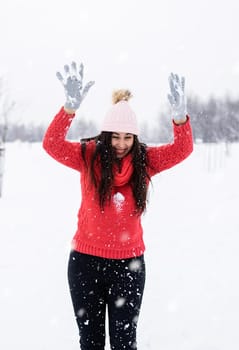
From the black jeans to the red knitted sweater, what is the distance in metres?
0.05

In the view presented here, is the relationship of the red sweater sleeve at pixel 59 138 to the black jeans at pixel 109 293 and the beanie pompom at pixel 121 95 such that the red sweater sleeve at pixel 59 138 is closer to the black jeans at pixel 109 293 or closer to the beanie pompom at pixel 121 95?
the beanie pompom at pixel 121 95

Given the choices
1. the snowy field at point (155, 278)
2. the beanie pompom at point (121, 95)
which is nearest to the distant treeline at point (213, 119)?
the snowy field at point (155, 278)

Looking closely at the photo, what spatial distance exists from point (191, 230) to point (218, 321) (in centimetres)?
347

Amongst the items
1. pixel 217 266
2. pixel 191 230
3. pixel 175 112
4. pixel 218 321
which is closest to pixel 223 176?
pixel 191 230

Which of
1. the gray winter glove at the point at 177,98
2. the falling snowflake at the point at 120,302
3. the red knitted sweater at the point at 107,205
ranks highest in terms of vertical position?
the gray winter glove at the point at 177,98

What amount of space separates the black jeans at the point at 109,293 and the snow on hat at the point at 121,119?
66 cm

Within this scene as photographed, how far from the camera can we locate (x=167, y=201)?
34.7 ft

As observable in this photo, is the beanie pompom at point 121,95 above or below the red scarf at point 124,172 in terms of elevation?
above

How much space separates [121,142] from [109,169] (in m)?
0.15

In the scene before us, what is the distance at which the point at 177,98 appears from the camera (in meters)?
2.28

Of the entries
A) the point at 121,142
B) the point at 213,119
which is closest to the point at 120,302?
the point at 121,142

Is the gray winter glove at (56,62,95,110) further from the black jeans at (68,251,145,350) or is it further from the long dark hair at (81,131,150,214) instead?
the black jeans at (68,251,145,350)

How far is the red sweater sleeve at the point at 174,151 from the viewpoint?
89.7 inches

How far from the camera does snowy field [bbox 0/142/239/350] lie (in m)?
3.49
